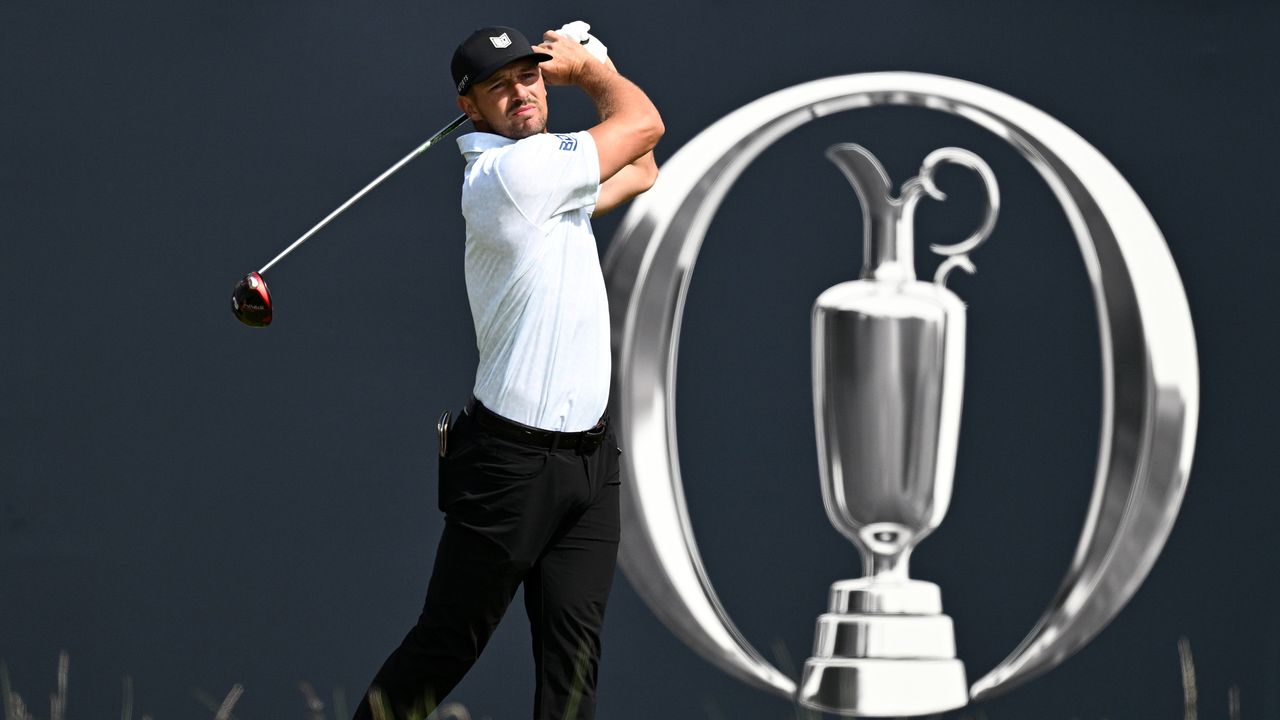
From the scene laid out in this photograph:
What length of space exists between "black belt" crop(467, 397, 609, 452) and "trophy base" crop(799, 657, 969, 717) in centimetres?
73

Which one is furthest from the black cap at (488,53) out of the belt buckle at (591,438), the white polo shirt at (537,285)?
the belt buckle at (591,438)

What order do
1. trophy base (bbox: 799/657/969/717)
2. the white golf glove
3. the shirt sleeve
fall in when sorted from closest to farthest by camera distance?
the shirt sleeve
the white golf glove
trophy base (bbox: 799/657/969/717)

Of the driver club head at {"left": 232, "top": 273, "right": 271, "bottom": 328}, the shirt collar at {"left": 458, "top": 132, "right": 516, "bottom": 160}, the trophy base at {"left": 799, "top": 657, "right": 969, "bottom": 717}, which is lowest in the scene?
the trophy base at {"left": 799, "top": 657, "right": 969, "bottom": 717}

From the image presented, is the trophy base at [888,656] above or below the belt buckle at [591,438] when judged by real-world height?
below

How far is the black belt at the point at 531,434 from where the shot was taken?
2.24 metres

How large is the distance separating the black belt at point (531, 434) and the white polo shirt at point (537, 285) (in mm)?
12

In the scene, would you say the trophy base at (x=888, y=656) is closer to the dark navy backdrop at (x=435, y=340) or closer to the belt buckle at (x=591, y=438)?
the dark navy backdrop at (x=435, y=340)

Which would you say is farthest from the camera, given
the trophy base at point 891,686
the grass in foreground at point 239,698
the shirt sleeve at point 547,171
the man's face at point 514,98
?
the grass in foreground at point 239,698

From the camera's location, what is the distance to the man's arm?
2.31 meters

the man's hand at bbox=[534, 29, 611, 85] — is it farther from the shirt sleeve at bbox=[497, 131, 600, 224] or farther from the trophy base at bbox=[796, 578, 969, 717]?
the trophy base at bbox=[796, 578, 969, 717]

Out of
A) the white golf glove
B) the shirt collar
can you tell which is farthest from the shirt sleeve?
the white golf glove

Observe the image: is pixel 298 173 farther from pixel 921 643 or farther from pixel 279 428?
pixel 921 643

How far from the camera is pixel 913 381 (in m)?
2.63

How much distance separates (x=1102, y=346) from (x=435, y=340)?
136 centimetres
